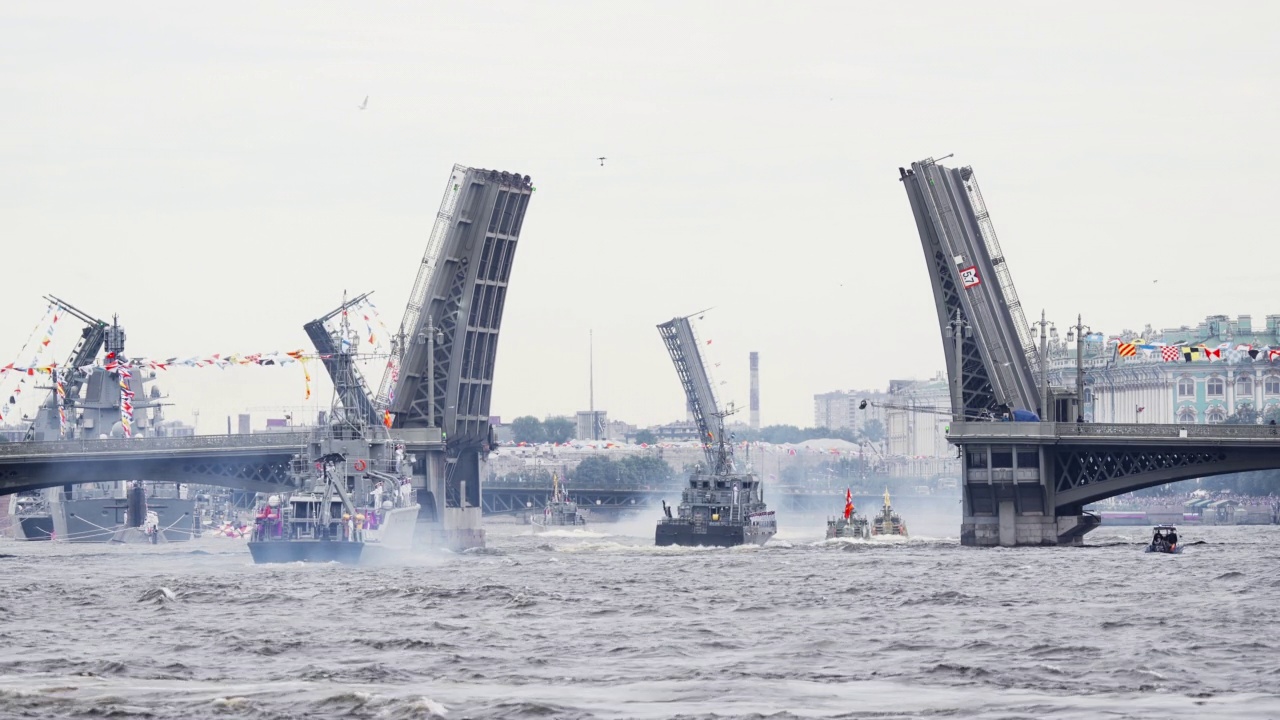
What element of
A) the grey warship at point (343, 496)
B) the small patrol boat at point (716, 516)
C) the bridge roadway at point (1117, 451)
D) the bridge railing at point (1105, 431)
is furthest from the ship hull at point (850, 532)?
the grey warship at point (343, 496)

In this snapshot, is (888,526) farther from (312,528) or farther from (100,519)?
(100,519)

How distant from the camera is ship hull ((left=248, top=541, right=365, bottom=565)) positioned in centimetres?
6625

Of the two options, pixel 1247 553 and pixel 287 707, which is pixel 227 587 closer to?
pixel 287 707

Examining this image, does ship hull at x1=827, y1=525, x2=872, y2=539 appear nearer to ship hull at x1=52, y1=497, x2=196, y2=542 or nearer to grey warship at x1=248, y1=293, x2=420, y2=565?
grey warship at x1=248, y1=293, x2=420, y2=565

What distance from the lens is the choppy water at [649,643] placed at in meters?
27.4

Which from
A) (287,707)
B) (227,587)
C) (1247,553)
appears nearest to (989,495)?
(1247,553)

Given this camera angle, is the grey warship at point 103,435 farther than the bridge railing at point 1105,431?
Yes

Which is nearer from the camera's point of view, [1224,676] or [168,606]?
[1224,676]

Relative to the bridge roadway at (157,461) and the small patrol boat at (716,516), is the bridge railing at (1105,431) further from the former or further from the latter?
the bridge roadway at (157,461)

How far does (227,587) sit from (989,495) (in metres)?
36.7

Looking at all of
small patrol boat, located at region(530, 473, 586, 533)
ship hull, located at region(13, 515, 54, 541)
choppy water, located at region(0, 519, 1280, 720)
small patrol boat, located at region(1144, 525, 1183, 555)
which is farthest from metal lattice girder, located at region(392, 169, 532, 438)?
small patrol boat, located at region(530, 473, 586, 533)

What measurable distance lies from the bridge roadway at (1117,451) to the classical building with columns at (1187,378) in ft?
222

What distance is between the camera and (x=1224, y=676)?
29828mm

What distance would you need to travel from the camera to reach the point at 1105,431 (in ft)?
257
